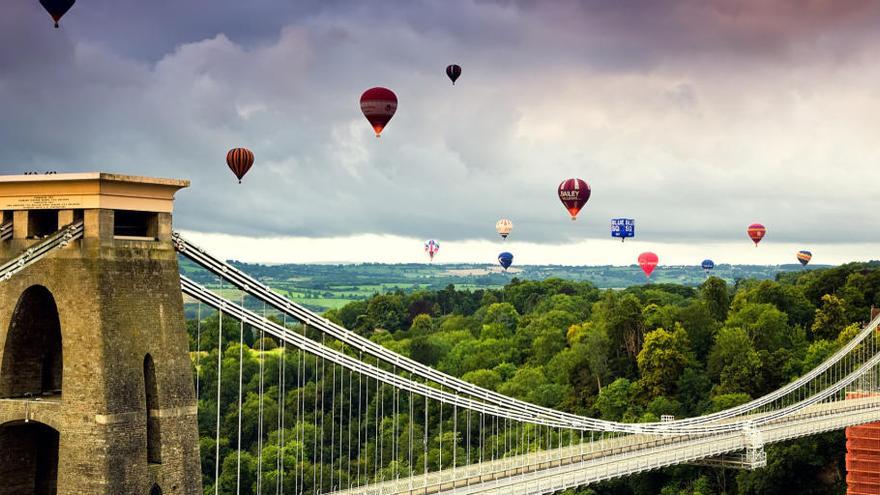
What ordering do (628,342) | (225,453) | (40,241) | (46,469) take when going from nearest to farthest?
(40,241) → (46,469) → (225,453) → (628,342)

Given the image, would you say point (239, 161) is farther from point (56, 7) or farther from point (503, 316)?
point (503, 316)

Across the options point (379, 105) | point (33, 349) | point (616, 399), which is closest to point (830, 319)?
point (616, 399)

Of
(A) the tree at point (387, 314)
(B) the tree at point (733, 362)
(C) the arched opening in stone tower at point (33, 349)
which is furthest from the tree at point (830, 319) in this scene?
(C) the arched opening in stone tower at point (33, 349)

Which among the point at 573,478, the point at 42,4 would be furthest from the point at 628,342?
the point at 42,4

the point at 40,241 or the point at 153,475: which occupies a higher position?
the point at 40,241

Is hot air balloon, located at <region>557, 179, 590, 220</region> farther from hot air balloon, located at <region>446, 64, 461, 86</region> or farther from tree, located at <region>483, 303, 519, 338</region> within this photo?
tree, located at <region>483, 303, 519, 338</region>

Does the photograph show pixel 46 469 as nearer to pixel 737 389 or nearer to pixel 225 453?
pixel 225 453

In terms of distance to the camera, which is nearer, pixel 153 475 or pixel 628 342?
pixel 153 475
